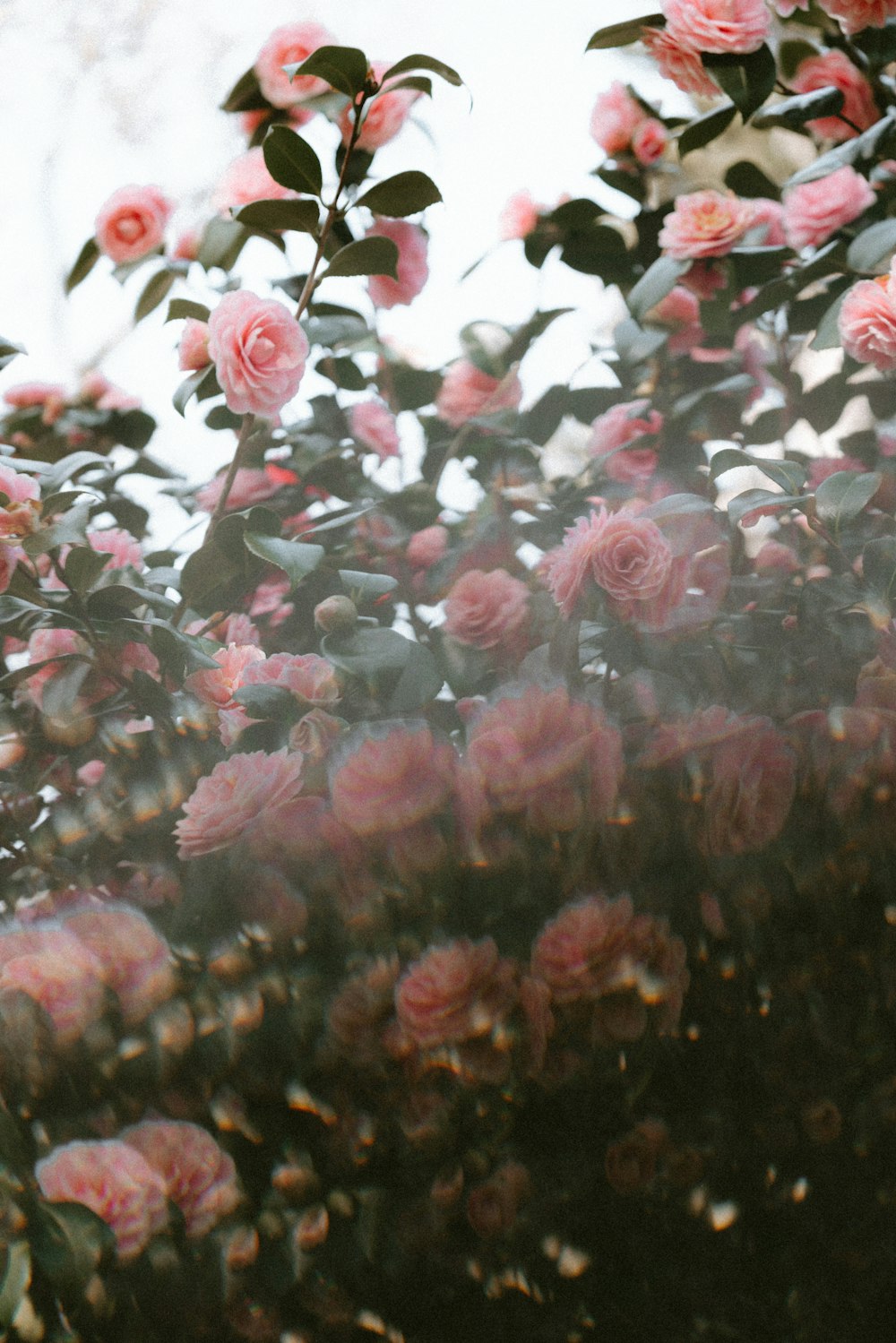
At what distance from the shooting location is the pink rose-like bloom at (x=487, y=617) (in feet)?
2.50

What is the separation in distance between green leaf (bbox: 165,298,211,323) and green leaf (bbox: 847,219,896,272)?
0.52m

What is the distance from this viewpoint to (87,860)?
68cm

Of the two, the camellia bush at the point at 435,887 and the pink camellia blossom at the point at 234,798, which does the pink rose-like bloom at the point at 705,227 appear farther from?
the pink camellia blossom at the point at 234,798

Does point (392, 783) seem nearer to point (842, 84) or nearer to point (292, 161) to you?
point (292, 161)

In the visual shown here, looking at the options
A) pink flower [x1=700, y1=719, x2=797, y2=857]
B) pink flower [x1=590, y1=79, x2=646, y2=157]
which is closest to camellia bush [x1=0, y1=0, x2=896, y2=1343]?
pink flower [x1=700, y1=719, x2=797, y2=857]

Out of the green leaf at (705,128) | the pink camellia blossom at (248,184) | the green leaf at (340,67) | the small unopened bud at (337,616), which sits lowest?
the small unopened bud at (337,616)

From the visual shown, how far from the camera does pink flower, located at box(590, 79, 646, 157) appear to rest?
99cm

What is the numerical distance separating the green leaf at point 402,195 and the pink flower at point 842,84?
0.39 metres

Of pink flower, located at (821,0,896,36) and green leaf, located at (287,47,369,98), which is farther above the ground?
green leaf, located at (287,47,369,98)

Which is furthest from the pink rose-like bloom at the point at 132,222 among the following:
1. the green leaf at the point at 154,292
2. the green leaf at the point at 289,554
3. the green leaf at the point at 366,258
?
the green leaf at the point at 289,554

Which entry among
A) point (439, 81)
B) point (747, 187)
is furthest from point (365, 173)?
point (747, 187)

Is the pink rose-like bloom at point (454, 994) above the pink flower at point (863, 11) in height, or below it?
below

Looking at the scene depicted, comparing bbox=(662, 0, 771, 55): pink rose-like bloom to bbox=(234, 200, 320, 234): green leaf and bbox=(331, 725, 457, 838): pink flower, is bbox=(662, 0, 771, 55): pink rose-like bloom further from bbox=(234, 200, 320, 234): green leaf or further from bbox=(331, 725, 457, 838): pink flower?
bbox=(331, 725, 457, 838): pink flower

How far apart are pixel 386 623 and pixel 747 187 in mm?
573
